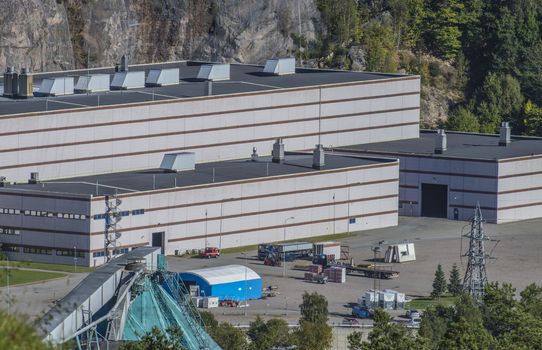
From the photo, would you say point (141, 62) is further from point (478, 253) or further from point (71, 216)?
point (478, 253)

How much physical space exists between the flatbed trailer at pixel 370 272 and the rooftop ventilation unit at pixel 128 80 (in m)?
33.3

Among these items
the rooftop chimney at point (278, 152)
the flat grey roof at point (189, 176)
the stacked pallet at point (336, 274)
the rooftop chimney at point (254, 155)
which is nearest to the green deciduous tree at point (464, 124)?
the flat grey roof at point (189, 176)

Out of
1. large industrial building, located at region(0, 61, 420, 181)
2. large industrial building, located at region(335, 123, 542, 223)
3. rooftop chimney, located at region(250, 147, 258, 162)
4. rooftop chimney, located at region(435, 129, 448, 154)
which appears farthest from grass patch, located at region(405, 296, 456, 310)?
rooftop chimney, located at region(435, 129, 448, 154)

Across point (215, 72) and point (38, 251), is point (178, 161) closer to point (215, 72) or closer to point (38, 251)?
point (38, 251)

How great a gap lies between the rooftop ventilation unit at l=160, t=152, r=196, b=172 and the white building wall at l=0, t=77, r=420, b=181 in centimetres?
455

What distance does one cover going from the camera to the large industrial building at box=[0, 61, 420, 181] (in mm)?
147250

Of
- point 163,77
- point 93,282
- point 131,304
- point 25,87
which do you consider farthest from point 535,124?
point 93,282

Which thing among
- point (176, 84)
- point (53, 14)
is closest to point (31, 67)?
point (53, 14)

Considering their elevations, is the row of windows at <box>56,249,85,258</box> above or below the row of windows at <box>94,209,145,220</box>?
below

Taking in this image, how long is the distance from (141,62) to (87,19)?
7.37 meters

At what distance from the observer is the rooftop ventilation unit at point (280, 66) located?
176125 millimetres

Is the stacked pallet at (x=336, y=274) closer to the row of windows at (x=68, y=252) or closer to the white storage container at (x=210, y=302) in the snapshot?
the white storage container at (x=210, y=302)

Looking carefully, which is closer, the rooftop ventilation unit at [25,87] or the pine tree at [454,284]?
the pine tree at [454,284]

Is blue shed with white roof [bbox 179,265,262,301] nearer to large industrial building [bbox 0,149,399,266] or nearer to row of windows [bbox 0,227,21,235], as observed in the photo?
large industrial building [bbox 0,149,399,266]
